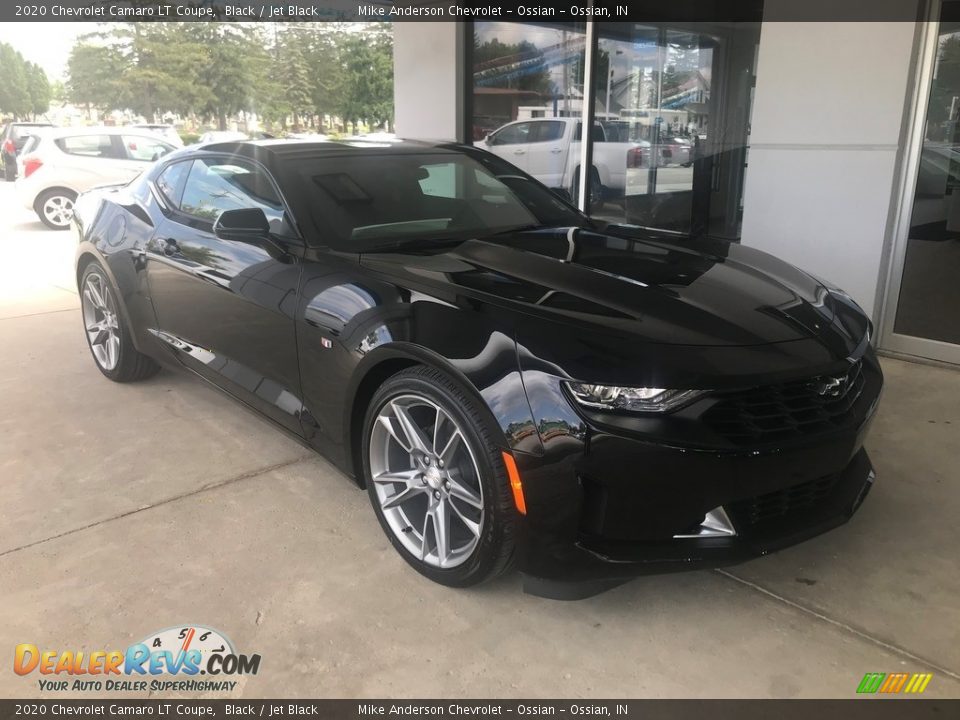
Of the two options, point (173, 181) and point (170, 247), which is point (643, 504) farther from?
point (173, 181)

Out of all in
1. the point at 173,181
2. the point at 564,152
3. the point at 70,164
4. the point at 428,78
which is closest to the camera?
the point at 173,181

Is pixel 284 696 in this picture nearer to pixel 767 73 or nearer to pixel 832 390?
pixel 832 390

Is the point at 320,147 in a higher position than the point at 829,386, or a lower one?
higher

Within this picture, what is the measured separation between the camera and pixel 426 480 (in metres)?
2.54

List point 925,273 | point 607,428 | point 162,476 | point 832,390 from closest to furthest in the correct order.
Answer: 1. point 607,428
2. point 832,390
3. point 162,476
4. point 925,273

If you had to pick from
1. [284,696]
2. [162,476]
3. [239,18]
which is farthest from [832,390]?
[239,18]

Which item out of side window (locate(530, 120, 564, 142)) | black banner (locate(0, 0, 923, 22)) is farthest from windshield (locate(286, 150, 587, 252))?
side window (locate(530, 120, 564, 142))

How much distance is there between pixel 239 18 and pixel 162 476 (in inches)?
1022

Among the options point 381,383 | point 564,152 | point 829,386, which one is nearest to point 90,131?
A: point 564,152

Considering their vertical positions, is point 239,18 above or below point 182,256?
above

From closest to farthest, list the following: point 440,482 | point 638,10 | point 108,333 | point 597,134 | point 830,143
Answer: point 440,482 < point 108,333 < point 830,143 < point 638,10 < point 597,134

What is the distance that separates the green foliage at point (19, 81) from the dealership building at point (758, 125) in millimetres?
27950

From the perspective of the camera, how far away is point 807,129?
502 cm

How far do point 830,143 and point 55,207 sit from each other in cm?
1209
